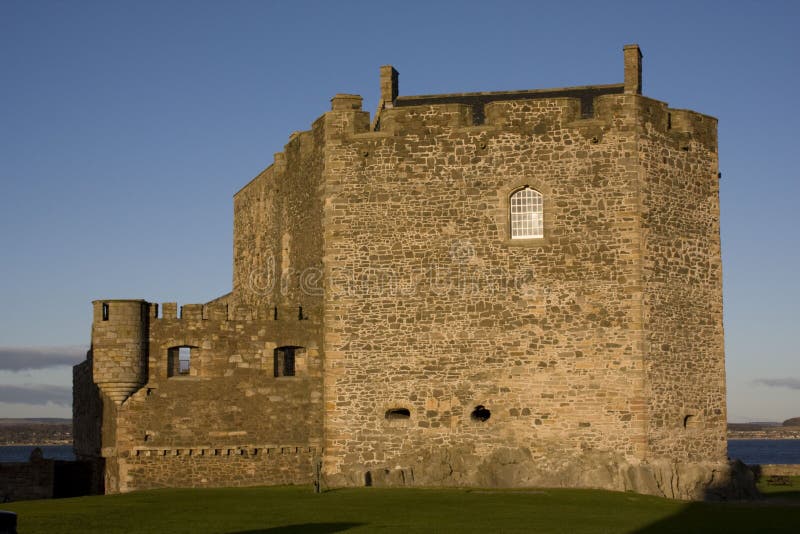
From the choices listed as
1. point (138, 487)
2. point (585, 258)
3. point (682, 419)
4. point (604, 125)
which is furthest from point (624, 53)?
point (138, 487)

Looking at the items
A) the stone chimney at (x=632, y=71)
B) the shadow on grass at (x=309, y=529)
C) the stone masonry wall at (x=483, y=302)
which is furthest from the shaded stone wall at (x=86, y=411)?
the stone chimney at (x=632, y=71)

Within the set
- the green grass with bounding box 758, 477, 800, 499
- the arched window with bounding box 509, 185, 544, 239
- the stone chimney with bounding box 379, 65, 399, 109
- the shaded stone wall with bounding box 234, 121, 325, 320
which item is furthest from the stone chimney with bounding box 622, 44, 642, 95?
the green grass with bounding box 758, 477, 800, 499

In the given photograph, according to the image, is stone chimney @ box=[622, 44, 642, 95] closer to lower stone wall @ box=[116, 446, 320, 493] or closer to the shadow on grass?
lower stone wall @ box=[116, 446, 320, 493]

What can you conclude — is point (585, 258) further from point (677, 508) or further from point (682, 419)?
point (677, 508)

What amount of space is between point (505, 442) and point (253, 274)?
1237 cm

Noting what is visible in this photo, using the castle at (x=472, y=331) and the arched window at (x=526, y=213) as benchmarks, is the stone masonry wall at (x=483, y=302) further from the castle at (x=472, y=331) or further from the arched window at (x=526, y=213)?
the arched window at (x=526, y=213)

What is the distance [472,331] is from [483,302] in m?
0.76

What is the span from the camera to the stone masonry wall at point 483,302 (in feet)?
89.9

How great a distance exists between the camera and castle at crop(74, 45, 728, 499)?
27.5m

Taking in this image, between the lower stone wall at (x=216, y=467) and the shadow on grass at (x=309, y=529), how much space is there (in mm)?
9462

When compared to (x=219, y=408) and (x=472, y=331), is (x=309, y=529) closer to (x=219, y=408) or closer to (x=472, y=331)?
(x=472, y=331)

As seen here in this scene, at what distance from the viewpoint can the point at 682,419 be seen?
28.1 m

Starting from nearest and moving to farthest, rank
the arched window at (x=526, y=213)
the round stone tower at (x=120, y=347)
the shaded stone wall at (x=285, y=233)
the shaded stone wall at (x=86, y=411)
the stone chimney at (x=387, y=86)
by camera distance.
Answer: the arched window at (x=526, y=213), the round stone tower at (x=120, y=347), the shaded stone wall at (x=285, y=233), the shaded stone wall at (x=86, y=411), the stone chimney at (x=387, y=86)

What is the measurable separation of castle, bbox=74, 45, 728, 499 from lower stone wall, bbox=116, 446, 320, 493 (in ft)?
0.17
